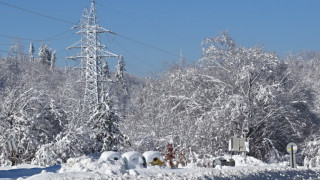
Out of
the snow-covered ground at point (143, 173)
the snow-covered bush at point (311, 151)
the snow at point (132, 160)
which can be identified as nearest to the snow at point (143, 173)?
the snow-covered ground at point (143, 173)

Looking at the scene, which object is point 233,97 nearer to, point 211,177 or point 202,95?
point 202,95

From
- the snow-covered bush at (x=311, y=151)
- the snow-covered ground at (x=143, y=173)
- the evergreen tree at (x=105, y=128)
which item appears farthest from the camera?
the snow-covered bush at (x=311, y=151)

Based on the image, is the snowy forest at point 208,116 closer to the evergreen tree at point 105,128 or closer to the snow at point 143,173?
the evergreen tree at point 105,128

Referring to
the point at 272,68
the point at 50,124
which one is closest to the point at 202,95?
the point at 272,68

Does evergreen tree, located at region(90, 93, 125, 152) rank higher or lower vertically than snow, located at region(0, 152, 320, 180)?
higher

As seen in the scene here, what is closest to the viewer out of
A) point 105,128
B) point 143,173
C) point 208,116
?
point 143,173

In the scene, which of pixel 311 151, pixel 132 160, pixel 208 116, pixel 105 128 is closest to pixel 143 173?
pixel 132 160

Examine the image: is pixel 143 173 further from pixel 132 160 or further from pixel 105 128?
pixel 105 128

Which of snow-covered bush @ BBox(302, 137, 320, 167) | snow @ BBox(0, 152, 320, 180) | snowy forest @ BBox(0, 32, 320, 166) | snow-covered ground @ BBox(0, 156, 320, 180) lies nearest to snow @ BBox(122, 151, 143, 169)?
snow @ BBox(0, 152, 320, 180)

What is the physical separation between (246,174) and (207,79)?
25885mm

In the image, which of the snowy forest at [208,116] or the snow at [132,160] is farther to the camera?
the snowy forest at [208,116]

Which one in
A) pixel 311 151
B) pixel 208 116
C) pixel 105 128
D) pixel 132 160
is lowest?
pixel 132 160

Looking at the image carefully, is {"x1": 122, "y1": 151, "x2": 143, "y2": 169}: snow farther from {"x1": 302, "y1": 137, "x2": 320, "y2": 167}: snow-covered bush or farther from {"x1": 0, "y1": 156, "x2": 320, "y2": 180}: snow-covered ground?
{"x1": 302, "y1": 137, "x2": 320, "y2": 167}: snow-covered bush

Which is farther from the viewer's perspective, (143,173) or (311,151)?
(311,151)
